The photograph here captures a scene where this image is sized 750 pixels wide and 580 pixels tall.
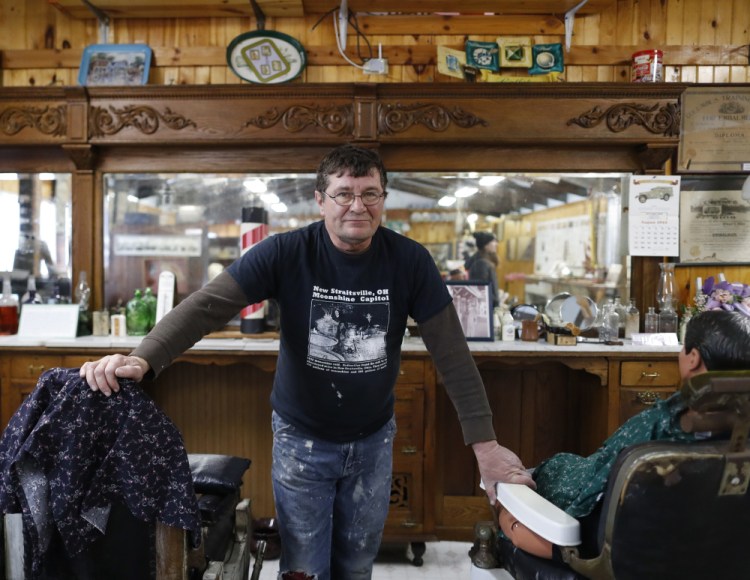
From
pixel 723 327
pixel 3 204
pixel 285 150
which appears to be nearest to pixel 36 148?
pixel 3 204

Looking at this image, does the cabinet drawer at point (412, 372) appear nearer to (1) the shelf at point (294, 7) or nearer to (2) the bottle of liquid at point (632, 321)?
(2) the bottle of liquid at point (632, 321)

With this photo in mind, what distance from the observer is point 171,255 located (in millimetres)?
3219

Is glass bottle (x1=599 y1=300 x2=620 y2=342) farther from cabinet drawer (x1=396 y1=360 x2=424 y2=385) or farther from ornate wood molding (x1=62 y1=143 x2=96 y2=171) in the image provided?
ornate wood molding (x1=62 y1=143 x2=96 y2=171)

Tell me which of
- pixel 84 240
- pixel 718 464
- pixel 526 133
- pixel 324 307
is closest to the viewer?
pixel 718 464

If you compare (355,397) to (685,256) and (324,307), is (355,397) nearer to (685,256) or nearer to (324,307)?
(324,307)

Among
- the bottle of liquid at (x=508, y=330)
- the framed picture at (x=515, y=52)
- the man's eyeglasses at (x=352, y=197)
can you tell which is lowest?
the bottle of liquid at (x=508, y=330)

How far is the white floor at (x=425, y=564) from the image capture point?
2.54 m

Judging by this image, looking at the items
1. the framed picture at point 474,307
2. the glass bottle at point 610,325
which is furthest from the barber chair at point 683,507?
the glass bottle at point 610,325

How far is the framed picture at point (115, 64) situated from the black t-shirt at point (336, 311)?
206 centimetres

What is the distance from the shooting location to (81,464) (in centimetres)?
115

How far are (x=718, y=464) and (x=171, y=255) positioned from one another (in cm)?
282

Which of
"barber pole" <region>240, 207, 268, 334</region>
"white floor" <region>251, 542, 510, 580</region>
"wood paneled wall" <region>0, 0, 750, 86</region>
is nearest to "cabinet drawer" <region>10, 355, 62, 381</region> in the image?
"barber pole" <region>240, 207, 268, 334</region>

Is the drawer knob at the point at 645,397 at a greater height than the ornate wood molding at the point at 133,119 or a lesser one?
lesser

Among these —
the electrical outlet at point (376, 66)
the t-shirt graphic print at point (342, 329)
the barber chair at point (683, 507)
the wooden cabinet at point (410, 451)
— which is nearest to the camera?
the barber chair at point (683, 507)
